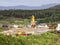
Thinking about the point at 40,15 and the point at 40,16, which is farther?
the point at 40,15

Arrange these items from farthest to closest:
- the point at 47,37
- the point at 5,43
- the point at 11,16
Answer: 1. the point at 11,16
2. the point at 47,37
3. the point at 5,43

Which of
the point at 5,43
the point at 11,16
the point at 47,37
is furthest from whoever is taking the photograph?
the point at 11,16

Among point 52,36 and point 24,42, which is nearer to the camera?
point 24,42

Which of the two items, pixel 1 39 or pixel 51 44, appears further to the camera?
pixel 51 44

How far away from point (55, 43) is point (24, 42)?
4637mm

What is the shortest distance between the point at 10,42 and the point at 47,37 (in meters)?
6.69

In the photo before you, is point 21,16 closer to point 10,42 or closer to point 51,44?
point 51,44

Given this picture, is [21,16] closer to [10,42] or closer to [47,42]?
[47,42]

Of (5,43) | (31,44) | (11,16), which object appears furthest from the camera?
(11,16)

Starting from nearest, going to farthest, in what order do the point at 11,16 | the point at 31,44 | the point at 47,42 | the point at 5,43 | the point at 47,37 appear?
the point at 5,43, the point at 31,44, the point at 47,42, the point at 47,37, the point at 11,16

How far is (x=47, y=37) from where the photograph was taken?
Result: 25422 millimetres

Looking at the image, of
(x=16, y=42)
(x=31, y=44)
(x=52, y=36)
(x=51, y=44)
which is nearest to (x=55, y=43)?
(x=51, y=44)

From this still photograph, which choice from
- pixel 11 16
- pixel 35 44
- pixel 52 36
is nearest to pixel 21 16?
pixel 11 16

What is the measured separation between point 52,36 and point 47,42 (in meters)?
3.11
